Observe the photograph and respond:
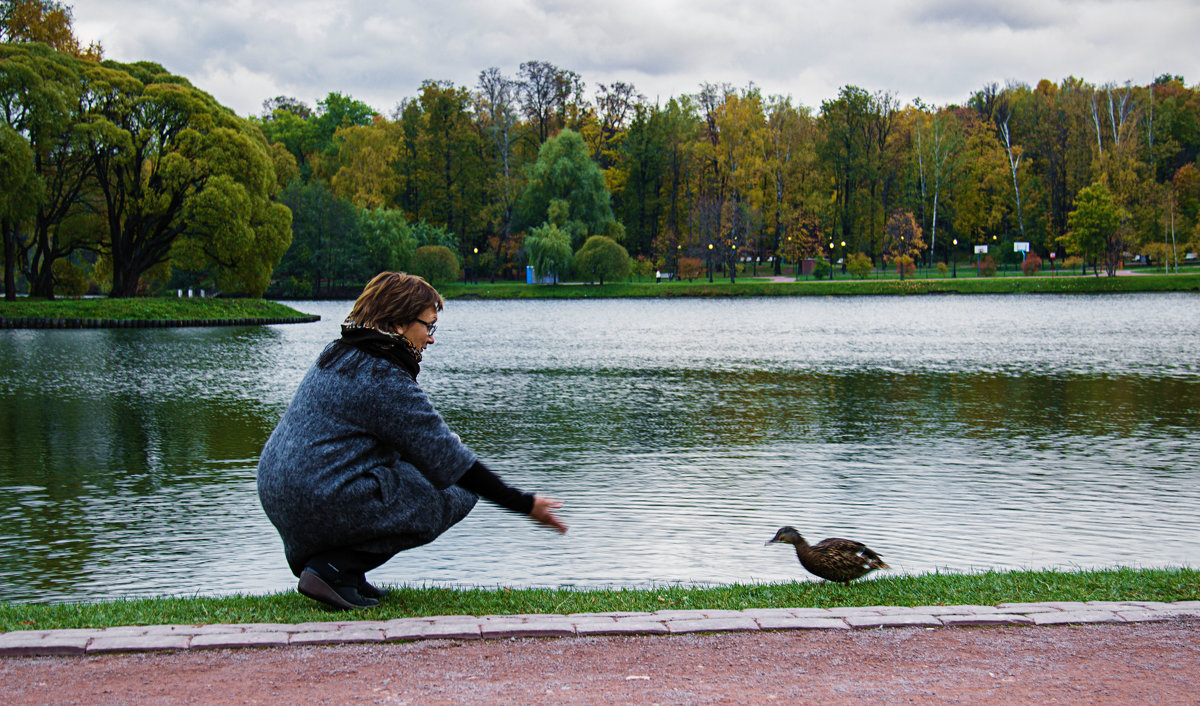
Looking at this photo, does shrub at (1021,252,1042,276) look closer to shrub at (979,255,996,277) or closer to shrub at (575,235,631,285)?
shrub at (979,255,996,277)

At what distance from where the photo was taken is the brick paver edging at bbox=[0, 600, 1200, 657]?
186 inches

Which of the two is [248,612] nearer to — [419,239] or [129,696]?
[129,696]

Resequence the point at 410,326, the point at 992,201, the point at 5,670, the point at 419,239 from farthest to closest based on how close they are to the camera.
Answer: the point at 992,201
the point at 419,239
the point at 410,326
the point at 5,670

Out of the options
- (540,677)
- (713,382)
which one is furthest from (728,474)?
(713,382)

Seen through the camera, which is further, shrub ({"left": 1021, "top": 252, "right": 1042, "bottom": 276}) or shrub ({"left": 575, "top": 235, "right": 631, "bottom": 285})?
shrub ({"left": 1021, "top": 252, "right": 1042, "bottom": 276})

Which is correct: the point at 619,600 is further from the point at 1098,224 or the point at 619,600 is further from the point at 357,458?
the point at 1098,224

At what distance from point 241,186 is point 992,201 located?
68.6 metres

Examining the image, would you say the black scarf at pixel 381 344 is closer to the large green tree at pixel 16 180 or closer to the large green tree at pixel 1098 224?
the large green tree at pixel 16 180

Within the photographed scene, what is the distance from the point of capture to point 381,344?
16.9 feet

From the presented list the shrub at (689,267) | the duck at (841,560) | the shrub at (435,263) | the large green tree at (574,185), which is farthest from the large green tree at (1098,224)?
the duck at (841,560)

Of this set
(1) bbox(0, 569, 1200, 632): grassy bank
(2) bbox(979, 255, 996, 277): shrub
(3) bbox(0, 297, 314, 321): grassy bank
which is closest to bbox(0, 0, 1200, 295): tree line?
(2) bbox(979, 255, 996, 277): shrub

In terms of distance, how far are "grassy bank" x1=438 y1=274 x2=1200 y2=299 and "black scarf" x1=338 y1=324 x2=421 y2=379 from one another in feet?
232

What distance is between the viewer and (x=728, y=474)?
478 inches

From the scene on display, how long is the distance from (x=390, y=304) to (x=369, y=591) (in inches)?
62.9
